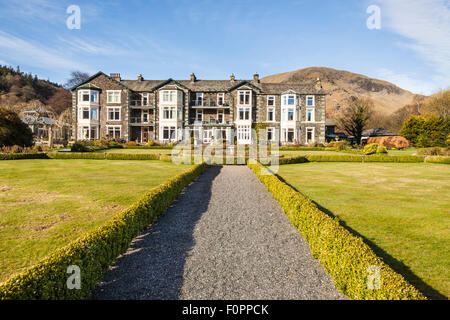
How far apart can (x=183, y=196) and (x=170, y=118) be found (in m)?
32.7

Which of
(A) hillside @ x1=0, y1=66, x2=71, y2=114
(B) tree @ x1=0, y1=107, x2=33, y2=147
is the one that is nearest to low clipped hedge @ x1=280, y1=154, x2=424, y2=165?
(B) tree @ x1=0, y1=107, x2=33, y2=147

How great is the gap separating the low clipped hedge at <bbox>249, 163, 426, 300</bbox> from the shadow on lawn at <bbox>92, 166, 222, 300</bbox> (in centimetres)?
275

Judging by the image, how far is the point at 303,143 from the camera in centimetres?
4375

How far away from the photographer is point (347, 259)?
4.58m

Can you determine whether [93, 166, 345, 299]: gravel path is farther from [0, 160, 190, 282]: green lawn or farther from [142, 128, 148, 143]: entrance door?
[142, 128, 148, 143]: entrance door

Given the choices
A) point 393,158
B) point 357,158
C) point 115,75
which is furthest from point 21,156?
point 393,158

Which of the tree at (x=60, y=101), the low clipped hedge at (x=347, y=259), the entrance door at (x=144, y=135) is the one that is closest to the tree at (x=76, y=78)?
the tree at (x=60, y=101)

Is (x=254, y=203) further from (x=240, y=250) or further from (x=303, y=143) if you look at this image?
(x=303, y=143)

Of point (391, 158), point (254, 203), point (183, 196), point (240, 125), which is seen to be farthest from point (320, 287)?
point (240, 125)

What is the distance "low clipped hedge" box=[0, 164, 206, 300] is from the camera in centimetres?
340

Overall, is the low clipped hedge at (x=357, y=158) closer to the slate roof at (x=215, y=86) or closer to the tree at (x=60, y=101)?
→ the slate roof at (x=215, y=86)

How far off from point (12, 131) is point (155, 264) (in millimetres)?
28571

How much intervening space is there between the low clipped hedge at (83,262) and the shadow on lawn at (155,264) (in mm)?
208

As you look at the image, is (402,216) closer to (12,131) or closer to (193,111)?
(12,131)
